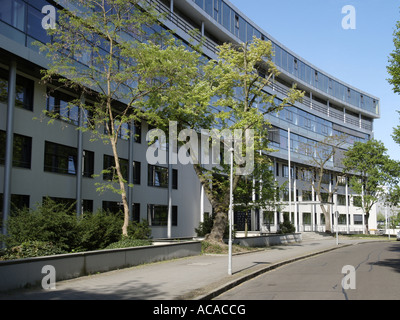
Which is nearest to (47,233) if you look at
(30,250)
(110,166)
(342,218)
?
(30,250)

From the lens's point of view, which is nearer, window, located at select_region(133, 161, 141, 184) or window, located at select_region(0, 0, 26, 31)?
window, located at select_region(0, 0, 26, 31)

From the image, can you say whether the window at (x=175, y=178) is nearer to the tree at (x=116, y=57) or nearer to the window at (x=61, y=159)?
the window at (x=61, y=159)

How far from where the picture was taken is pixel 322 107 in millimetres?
63688

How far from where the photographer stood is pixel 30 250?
1261 centimetres

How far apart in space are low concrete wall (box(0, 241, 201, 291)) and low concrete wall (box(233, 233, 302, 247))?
8850mm

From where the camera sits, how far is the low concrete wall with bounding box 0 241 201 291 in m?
10.5

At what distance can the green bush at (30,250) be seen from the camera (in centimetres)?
1227

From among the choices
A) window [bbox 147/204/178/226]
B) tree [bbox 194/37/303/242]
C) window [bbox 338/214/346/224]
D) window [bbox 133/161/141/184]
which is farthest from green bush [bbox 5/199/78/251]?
window [bbox 338/214/346/224]

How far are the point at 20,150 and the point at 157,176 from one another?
1328cm

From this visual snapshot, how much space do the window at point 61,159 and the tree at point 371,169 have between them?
41496mm

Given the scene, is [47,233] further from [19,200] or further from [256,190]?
[256,190]

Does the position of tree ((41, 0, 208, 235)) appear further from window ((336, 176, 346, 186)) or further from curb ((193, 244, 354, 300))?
window ((336, 176, 346, 186))

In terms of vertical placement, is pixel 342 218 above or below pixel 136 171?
below
